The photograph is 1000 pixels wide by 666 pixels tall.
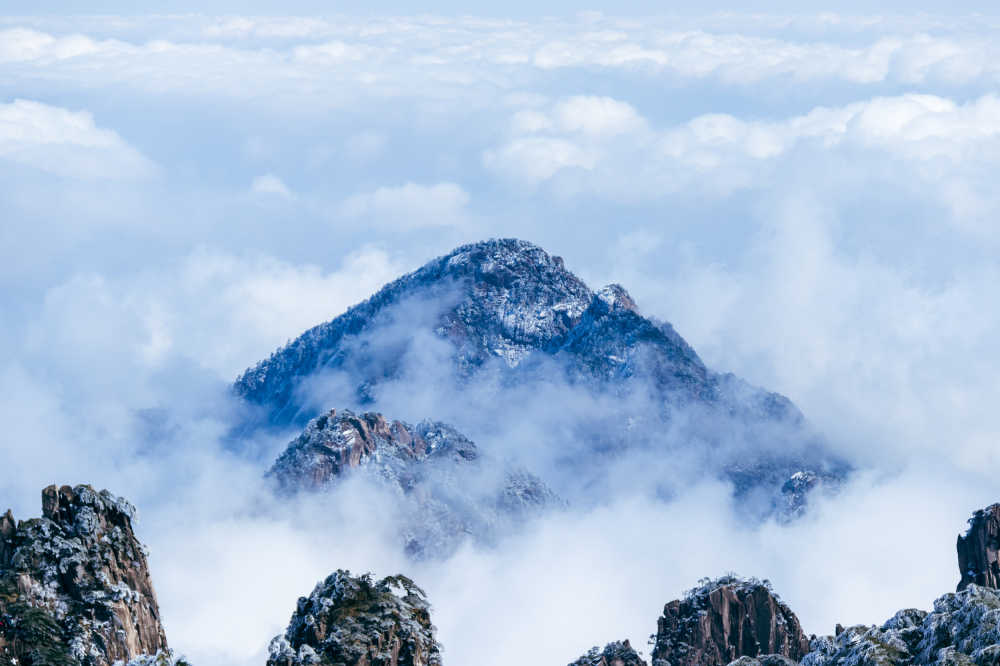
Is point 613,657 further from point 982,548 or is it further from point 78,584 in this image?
point 78,584

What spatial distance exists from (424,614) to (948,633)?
158 ft

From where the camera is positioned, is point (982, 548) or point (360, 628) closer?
point (360, 628)

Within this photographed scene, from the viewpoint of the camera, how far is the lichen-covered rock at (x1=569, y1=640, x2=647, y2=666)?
510 feet

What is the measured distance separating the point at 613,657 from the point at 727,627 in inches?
974

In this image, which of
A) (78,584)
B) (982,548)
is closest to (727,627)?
(982,548)

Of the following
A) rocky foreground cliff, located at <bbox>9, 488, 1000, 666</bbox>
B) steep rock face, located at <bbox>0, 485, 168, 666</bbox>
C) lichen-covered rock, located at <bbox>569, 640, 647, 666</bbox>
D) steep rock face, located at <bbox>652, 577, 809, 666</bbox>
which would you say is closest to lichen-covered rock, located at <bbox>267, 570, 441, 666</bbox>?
A: rocky foreground cliff, located at <bbox>9, 488, 1000, 666</bbox>

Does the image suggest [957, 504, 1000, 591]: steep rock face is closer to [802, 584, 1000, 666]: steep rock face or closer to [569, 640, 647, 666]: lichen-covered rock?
[569, 640, 647, 666]: lichen-covered rock

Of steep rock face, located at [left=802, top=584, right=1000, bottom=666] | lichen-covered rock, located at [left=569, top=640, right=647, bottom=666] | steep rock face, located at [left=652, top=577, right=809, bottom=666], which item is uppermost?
steep rock face, located at [left=652, top=577, right=809, bottom=666]

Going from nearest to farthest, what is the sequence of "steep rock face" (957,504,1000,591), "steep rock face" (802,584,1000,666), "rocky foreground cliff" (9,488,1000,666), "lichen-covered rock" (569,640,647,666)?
"steep rock face" (802,584,1000,666)
"rocky foreground cliff" (9,488,1000,666)
"lichen-covered rock" (569,640,647,666)
"steep rock face" (957,504,1000,591)

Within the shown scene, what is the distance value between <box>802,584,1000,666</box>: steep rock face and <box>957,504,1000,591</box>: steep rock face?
7439cm

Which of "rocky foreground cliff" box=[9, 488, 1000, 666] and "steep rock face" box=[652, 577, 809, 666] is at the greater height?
"steep rock face" box=[652, 577, 809, 666]

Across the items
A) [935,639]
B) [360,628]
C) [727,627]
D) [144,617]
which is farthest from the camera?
[727,627]

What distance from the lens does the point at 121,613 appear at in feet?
395

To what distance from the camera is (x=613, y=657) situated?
15750cm
